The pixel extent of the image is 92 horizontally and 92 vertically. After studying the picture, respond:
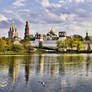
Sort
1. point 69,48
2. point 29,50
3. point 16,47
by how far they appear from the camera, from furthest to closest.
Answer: point 69,48 → point 29,50 → point 16,47

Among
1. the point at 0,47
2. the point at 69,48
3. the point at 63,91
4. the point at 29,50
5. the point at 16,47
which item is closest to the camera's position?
the point at 63,91

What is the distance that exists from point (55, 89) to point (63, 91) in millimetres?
823

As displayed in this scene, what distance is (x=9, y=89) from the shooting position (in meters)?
14.9

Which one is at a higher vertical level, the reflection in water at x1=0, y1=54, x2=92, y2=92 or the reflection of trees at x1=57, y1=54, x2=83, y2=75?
the reflection in water at x1=0, y1=54, x2=92, y2=92

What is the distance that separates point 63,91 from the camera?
14367mm

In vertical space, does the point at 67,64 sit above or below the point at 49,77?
below

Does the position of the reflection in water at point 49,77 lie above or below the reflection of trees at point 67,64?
above

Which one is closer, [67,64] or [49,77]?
[49,77]

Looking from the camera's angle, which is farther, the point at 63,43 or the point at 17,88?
the point at 63,43

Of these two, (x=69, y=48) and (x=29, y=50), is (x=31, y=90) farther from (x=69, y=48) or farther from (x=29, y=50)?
(x=69, y=48)

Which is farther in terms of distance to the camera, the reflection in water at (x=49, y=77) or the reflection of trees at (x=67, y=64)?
the reflection of trees at (x=67, y=64)

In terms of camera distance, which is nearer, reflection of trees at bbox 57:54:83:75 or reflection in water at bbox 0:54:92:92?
reflection in water at bbox 0:54:92:92

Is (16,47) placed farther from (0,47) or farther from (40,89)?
(40,89)

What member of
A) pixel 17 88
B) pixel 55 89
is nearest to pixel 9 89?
pixel 17 88
